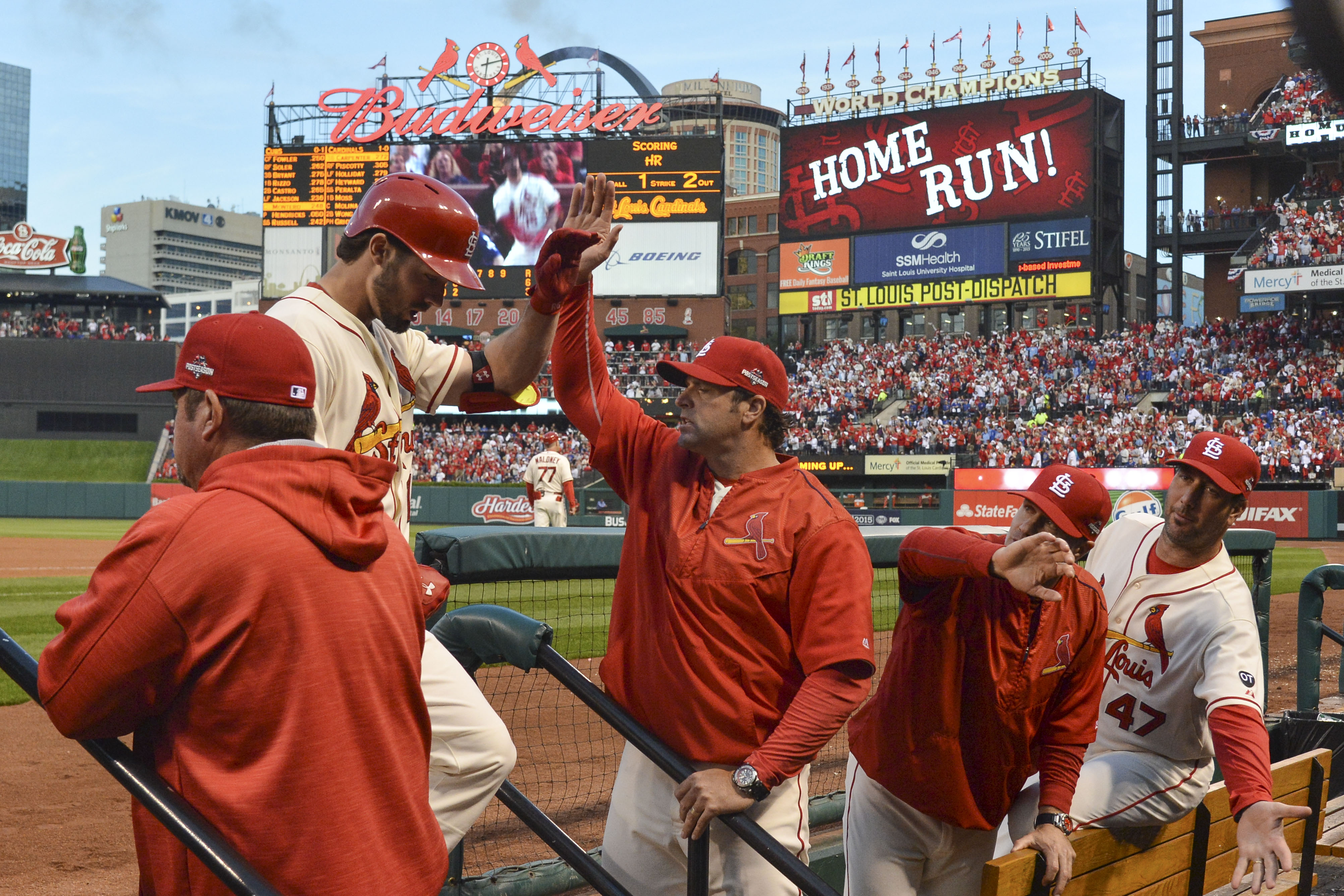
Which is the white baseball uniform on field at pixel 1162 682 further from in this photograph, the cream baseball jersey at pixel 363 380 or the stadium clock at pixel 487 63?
the stadium clock at pixel 487 63

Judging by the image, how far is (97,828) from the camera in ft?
17.7

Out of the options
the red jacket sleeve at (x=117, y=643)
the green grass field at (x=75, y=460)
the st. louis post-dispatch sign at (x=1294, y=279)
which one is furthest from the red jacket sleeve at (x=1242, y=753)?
the green grass field at (x=75, y=460)

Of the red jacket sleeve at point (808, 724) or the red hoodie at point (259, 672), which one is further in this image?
the red jacket sleeve at point (808, 724)

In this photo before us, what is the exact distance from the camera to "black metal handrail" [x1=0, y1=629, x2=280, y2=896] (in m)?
1.67

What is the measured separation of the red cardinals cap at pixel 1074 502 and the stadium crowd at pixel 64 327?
158 feet

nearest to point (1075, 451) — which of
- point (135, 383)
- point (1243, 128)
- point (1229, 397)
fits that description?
point (1229, 397)

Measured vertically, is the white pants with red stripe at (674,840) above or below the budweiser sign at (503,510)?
above

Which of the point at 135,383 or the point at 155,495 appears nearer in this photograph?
the point at 155,495

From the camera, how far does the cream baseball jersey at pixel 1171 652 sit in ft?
11.8

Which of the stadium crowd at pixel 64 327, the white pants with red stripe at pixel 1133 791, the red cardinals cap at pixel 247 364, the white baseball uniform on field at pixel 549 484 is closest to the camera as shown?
the red cardinals cap at pixel 247 364

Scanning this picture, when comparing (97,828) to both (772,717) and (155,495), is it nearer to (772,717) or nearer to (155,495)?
(772,717)

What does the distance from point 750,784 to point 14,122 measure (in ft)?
720

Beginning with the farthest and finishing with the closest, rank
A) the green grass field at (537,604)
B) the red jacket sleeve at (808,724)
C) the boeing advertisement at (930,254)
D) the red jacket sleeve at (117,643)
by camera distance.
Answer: the boeing advertisement at (930,254), the green grass field at (537,604), the red jacket sleeve at (808,724), the red jacket sleeve at (117,643)

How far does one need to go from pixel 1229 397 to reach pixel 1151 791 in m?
31.6
